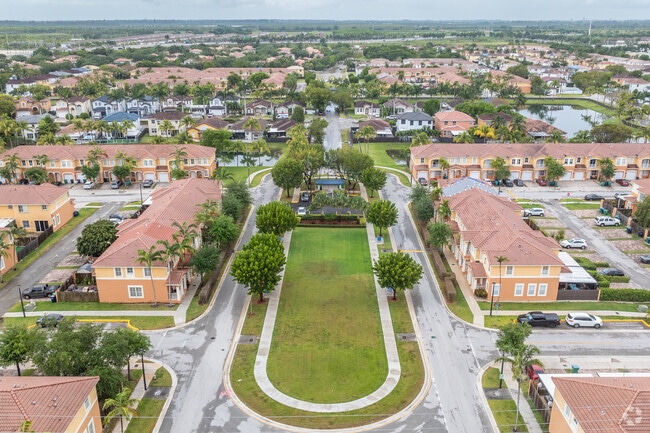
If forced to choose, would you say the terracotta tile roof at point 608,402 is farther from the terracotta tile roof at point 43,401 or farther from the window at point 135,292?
the window at point 135,292

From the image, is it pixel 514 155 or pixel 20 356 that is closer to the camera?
pixel 20 356

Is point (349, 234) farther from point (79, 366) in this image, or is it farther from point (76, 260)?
point (79, 366)

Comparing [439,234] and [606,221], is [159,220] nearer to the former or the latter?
[439,234]

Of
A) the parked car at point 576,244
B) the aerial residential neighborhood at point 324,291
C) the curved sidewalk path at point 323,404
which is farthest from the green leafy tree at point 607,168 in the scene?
the curved sidewalk path at point 323,404

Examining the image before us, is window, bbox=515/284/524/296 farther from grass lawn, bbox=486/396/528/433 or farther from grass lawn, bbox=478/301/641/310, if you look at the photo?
grass lawn, bbox=486/396/528/433

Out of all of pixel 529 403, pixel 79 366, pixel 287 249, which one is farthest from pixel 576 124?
pixel 79 366

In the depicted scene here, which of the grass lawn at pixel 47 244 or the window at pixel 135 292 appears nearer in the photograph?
the window at pixel 135 292

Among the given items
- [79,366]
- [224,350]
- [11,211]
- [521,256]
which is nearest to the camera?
[79,366]
